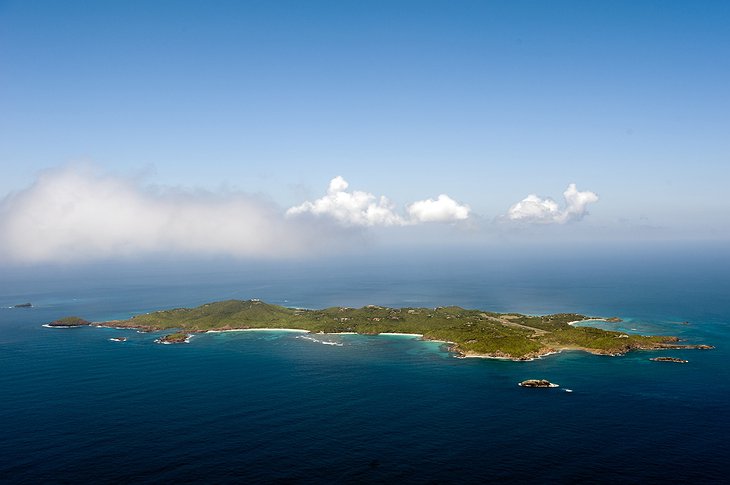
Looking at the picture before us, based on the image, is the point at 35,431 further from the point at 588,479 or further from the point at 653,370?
the point at 653,370

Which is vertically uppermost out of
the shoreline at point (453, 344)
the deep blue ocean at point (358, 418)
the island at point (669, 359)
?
the shoreline at point (453, 344)

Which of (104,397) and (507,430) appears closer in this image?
(507,430)

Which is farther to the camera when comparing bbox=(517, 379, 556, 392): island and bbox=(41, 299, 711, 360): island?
bbox=(41, 299, 711, 360): island

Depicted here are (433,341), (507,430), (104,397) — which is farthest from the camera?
(433,341)

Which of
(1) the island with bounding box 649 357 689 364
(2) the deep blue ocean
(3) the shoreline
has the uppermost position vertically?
(3) the shoreline

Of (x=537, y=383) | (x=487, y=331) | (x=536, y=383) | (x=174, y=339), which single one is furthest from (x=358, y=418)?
(x=174, y=339)

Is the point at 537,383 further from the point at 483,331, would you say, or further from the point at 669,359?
the point at 483,331

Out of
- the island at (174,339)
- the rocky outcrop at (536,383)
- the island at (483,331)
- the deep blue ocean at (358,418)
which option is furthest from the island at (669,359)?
the island at (174,339)

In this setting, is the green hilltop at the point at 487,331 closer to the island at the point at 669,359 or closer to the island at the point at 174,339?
the island at the point at 174,339

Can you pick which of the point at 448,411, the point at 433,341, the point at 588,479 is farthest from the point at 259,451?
the point at 433,341

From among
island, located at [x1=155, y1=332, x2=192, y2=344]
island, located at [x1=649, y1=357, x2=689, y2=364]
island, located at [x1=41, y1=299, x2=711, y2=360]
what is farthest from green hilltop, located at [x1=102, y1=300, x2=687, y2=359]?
island, located at [x1=649, y1=357, x2=689, y2=364]

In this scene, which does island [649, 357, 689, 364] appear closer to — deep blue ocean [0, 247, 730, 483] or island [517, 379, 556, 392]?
deep blue ocean [0, 247, 730, 483]
